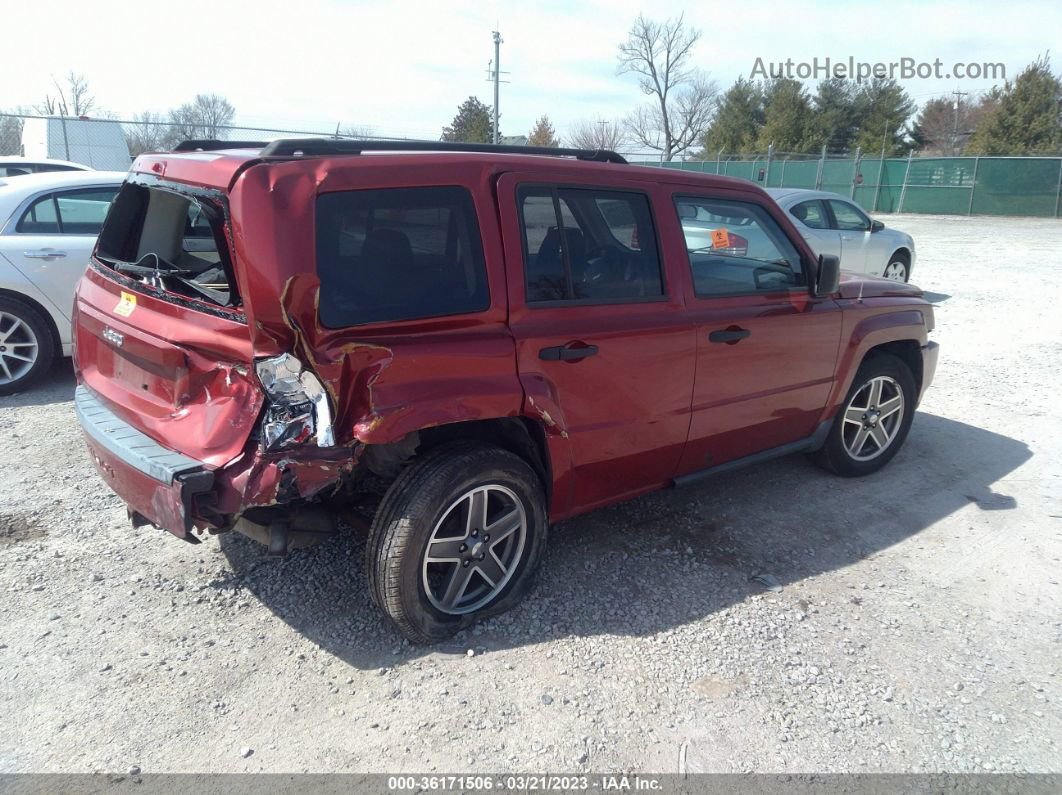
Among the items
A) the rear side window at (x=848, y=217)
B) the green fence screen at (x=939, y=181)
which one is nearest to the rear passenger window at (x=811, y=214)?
the rear side window at (x=848, y=217)

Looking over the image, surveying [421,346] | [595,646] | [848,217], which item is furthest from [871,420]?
[848,217]

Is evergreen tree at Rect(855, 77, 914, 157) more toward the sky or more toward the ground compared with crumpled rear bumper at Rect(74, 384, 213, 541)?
more toward the sky

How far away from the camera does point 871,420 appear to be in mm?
4984

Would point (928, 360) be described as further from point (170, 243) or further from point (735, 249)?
point (170, 243)

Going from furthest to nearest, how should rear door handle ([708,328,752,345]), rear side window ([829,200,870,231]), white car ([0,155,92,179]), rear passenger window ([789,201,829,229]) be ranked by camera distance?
rear side window ([829,200,870,231])
rear passenger window ([789,201,829,229])
white car ([0,155,92,179])
rear door handle ([708,328,752,345])

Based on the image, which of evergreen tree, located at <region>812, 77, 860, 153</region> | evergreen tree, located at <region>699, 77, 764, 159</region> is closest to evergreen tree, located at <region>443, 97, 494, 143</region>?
evergreen tree, located at <region>699, 77, 764, 159</region>

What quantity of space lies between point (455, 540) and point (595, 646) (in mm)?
717

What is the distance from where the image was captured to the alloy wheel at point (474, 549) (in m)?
3.18

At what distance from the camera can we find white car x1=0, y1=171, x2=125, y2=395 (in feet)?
19.8

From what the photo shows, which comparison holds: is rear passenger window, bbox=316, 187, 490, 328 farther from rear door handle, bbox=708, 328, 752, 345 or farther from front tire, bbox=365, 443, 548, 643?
rear door handle, bbox=708, 328, 752, 345

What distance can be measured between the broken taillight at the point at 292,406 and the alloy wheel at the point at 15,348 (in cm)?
449

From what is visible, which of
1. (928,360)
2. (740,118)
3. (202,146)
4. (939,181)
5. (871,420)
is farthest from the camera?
(740,118)

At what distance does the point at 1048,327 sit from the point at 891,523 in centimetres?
648

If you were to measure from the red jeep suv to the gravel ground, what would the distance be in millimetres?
356
